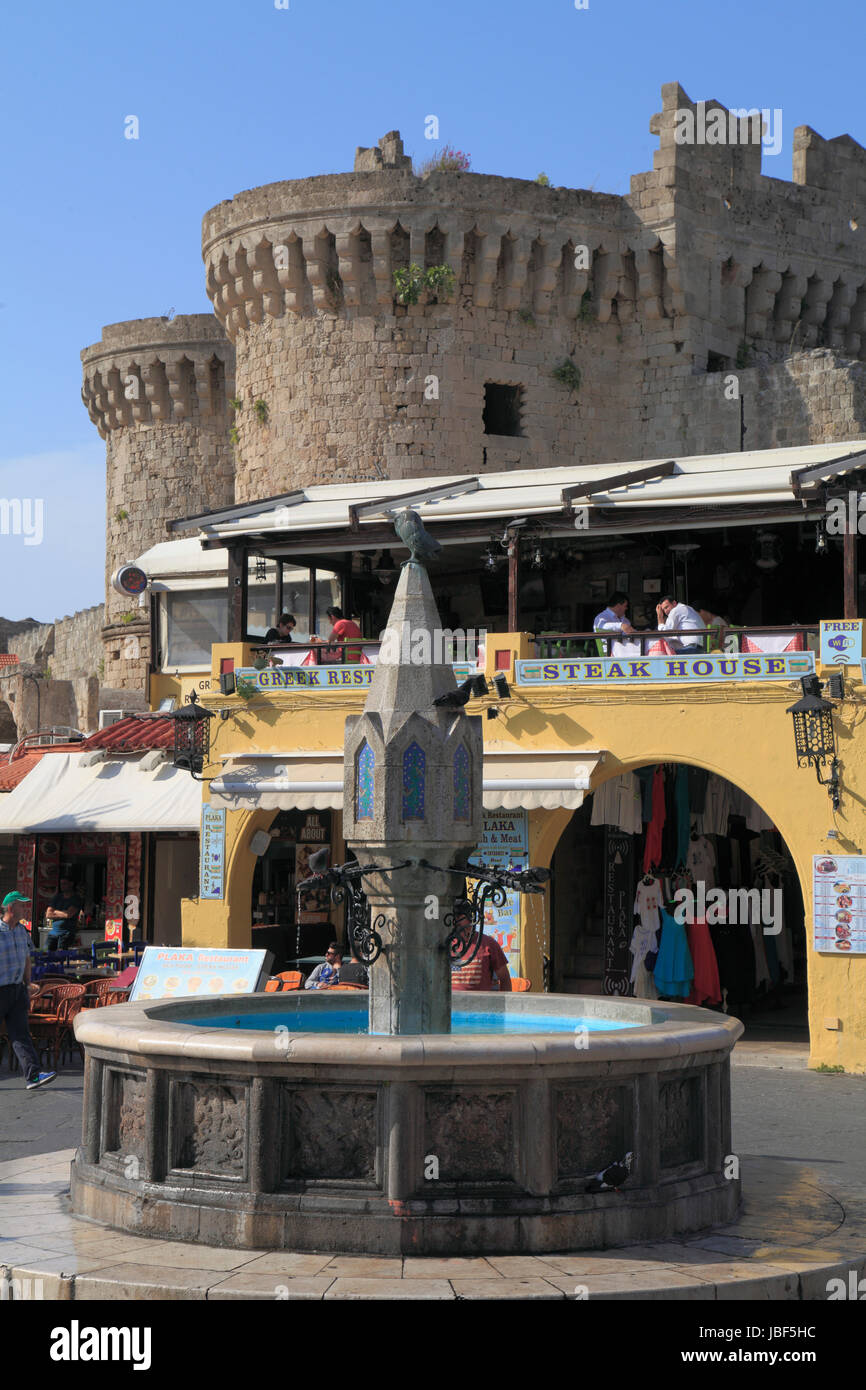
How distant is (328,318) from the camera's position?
28312 mm

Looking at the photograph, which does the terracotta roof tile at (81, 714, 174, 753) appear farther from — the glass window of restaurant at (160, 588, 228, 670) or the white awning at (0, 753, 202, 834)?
the glass window of restaurant at (160, 588, 228, 670)

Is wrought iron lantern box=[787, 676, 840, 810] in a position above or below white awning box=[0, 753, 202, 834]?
above

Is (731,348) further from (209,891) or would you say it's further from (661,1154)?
(661,1154)

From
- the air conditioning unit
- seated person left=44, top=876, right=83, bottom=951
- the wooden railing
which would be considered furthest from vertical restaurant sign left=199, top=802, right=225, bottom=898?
the air conditioning unit

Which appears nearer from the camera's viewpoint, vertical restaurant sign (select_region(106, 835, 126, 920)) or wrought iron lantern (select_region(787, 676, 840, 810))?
wrought iron lantern (select_region(787, 676, 840, 810))

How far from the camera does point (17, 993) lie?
12922 millimetres

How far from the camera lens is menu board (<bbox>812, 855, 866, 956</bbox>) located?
1532 centimetres

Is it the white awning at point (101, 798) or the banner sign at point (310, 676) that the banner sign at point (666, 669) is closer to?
the banner sign at point (310, 676)

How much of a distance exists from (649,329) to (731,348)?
73.8 inches

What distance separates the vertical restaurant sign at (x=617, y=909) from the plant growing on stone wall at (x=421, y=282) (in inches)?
479

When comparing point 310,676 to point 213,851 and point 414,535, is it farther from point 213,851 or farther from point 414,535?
point 414,535

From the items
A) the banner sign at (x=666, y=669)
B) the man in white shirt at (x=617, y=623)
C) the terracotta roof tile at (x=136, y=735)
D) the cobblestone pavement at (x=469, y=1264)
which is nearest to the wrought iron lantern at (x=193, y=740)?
the terracotta roof tile at (x=136, y=735)

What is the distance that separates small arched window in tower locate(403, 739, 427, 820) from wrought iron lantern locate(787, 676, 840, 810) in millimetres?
7453

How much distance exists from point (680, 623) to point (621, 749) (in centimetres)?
147
